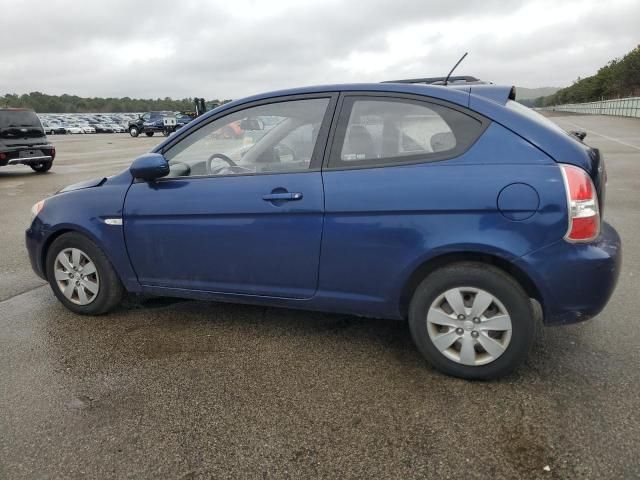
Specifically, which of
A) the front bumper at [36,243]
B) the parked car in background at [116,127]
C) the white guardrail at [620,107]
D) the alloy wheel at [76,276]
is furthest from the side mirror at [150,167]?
the parked car in background at [116,127]

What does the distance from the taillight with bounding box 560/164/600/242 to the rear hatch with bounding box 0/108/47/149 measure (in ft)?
46.4

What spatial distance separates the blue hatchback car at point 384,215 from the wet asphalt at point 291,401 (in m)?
0.30

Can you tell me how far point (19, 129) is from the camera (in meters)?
13.5

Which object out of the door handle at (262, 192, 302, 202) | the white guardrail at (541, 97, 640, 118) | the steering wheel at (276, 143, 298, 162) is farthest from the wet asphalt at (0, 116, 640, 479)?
the white guardrail at (541, 97, 640, 118)

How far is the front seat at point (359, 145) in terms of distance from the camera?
2971 millimetres

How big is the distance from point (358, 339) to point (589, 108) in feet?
247

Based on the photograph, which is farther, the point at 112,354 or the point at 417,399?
the point at 112,354

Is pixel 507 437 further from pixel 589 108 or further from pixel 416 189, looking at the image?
pixel 589 108

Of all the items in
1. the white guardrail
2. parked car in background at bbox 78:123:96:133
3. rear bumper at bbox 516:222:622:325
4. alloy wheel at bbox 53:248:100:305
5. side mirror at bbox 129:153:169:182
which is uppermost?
the white guardrail

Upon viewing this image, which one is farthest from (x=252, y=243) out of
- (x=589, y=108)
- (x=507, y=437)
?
(x=589, y=108)

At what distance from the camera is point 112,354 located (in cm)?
330

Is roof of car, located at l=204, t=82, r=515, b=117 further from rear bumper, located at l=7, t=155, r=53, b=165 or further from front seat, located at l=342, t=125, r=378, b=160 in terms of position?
rear bumper, located at l=7, t=155, r=53, b=165

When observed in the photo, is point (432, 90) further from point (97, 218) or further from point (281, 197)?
point (97, 218)

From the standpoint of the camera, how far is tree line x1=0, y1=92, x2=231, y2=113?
90.7 meters
